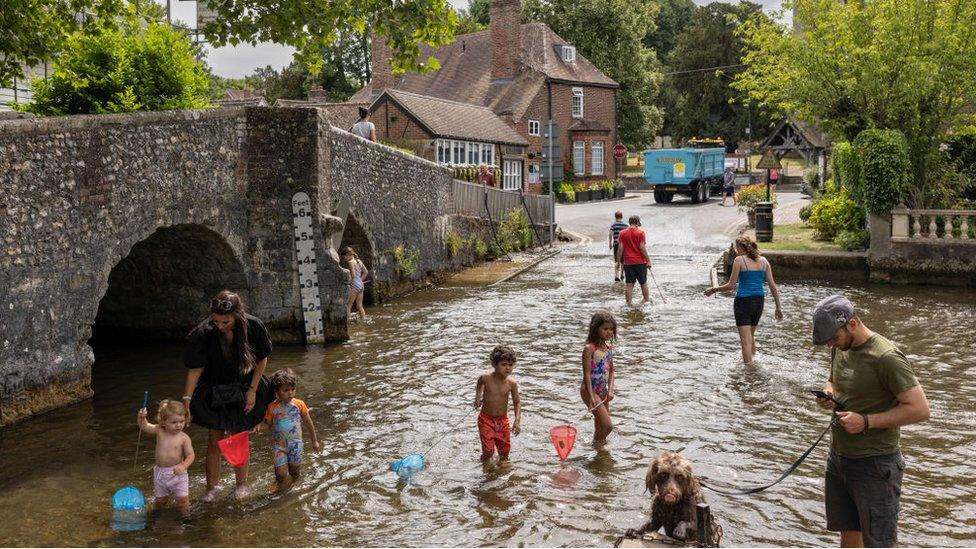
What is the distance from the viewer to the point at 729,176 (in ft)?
145

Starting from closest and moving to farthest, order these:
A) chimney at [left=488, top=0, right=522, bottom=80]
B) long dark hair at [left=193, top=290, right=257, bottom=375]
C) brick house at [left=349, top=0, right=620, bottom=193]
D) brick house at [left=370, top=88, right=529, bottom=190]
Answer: long dark hair at [left=193, top=290, right=257, bottom=375] < brick house at [left=370, top=88, right=529, bottom=190] < chimney at [left=488, top=0, right=522, bottom=80] < brick house at [left=349, top=0, right=620, bottom=193]

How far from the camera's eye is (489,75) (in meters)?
51.5

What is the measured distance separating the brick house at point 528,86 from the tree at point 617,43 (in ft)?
11.1

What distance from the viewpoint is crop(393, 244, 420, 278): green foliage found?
66.0ft

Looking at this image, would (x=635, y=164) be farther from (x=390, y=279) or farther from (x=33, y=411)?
(x=33, y=411)

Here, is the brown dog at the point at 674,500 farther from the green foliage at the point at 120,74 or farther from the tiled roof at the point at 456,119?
the tiled roof at the point at 456,119

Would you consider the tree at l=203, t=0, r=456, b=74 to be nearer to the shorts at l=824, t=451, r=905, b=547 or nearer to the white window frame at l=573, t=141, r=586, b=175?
the shorts at l=824, t=451, r=905, b=547

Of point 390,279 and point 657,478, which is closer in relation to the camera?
point 657,478

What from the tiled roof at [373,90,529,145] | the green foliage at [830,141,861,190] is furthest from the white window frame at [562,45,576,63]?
the green foliage at [830,141,861,190]

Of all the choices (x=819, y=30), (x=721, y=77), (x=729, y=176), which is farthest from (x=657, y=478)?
(x=721, y=77)

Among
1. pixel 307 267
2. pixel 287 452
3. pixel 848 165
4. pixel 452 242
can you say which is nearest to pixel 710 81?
pixel 848 165

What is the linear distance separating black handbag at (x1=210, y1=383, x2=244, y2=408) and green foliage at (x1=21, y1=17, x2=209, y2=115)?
22.9ft

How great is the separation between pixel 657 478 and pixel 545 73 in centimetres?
4655

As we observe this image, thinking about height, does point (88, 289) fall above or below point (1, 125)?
below
